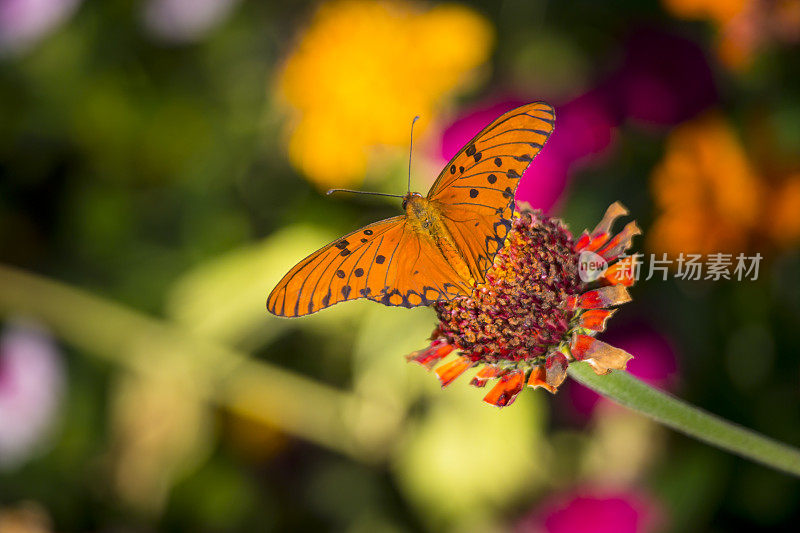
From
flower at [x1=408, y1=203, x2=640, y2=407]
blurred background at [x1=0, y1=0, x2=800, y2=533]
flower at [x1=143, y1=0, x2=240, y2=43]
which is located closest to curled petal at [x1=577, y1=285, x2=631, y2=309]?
flower at [x1=408, y1=203, x2=640, y2=407]

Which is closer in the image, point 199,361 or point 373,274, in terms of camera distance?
point 373,274

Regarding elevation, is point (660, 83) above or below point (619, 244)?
above

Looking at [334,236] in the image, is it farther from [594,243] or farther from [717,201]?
[594,243]

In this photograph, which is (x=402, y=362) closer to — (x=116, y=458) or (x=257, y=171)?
(x=257, y=171)

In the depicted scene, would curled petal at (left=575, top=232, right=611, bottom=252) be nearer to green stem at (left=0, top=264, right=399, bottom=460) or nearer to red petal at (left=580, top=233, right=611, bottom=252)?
red petal at (left=580, top=233, right=611, bottom=252)

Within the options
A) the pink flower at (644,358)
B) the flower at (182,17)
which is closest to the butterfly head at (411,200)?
the pink flower at (644,358)

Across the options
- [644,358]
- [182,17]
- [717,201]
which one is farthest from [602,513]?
[182,17]
